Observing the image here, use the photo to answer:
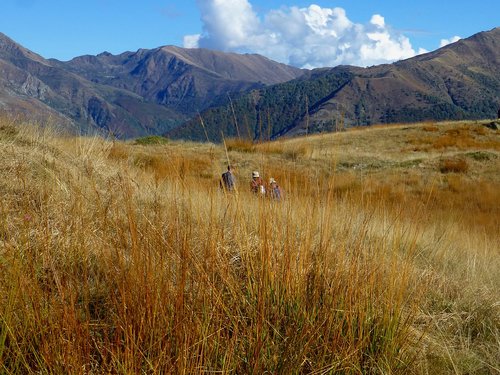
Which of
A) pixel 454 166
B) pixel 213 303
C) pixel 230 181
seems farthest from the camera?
pixel 454 166

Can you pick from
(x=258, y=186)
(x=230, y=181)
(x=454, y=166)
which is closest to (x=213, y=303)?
(x=258, y=186)

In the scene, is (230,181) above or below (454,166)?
above

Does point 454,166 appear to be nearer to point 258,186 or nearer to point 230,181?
point 230,181

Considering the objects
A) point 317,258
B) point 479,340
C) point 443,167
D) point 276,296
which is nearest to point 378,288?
point 317,258

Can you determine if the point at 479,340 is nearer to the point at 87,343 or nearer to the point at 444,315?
the point at 444,315

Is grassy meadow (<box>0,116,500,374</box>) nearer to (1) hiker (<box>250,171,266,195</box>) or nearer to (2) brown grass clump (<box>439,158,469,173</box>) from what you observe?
(1) hiker (<box>250,171,266,195</box>)

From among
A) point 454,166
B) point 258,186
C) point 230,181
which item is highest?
point 258,186

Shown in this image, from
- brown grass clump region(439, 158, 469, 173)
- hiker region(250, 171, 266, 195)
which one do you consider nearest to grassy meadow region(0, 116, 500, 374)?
hiker region(250, 171, 266, 195)

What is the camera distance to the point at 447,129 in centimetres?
2627

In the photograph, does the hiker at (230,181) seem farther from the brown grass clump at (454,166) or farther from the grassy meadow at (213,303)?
the brown grass clump at (454,166)

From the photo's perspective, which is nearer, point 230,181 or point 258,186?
point 258,186

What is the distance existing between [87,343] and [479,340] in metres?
2.49

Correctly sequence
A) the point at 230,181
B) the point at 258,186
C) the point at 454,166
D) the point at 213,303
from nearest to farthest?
1. the point at 213,303
2. the point at 258,186
3. the point at 230,181
4. the point at 454,166

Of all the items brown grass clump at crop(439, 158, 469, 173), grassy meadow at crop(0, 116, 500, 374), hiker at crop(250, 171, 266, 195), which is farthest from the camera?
brown grass clump at crop(439, 158, 469, 173)
